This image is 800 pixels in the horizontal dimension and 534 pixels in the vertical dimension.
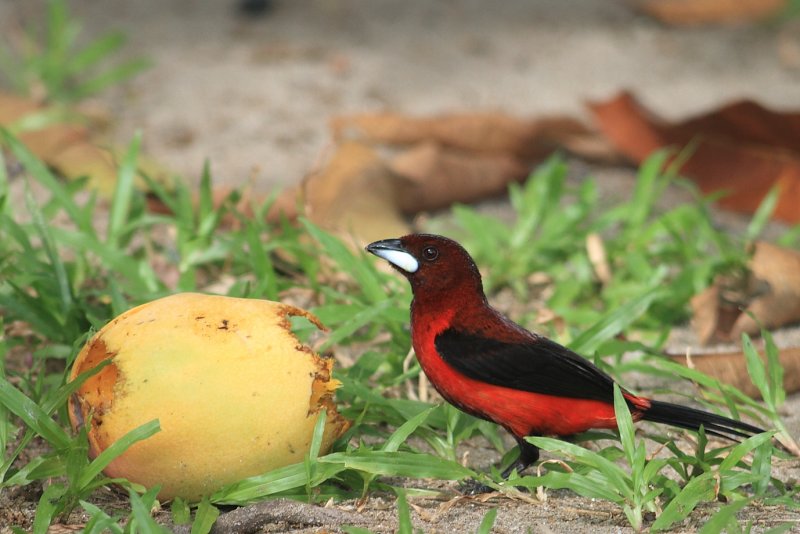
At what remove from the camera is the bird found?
2.31m

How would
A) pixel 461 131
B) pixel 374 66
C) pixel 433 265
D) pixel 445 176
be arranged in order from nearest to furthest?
pixel 433 265
pixel 445 176
pixel 461 131
pixel 374 66

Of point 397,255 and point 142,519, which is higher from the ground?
point 397,255

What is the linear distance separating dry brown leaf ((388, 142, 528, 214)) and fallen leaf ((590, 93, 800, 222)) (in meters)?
0.58

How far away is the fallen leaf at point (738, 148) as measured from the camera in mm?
4273

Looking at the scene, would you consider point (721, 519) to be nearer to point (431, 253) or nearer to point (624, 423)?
point (624, 423)

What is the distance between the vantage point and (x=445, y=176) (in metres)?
4.39

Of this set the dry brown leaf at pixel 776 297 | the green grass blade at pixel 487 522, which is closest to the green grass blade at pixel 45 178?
the green grass blade at pixel 487 522

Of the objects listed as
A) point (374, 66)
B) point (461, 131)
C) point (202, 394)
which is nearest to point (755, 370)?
point (202, 394)

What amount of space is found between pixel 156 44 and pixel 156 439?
3.98 m

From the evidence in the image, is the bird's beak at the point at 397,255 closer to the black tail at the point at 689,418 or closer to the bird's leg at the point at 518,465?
the bird's leg at the point at 518,465

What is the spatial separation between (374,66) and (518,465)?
3545mm

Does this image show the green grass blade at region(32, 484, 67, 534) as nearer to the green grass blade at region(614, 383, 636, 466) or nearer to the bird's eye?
the bird's eye

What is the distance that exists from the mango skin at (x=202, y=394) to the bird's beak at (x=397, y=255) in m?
0.32

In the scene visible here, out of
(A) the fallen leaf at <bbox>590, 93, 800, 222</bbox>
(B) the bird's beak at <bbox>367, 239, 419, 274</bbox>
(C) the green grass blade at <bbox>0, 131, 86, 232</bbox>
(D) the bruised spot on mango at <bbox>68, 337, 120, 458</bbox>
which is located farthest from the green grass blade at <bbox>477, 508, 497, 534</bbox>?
(A) the fallen leaf at <bbox>590, 93, 800, 222</bbox>
